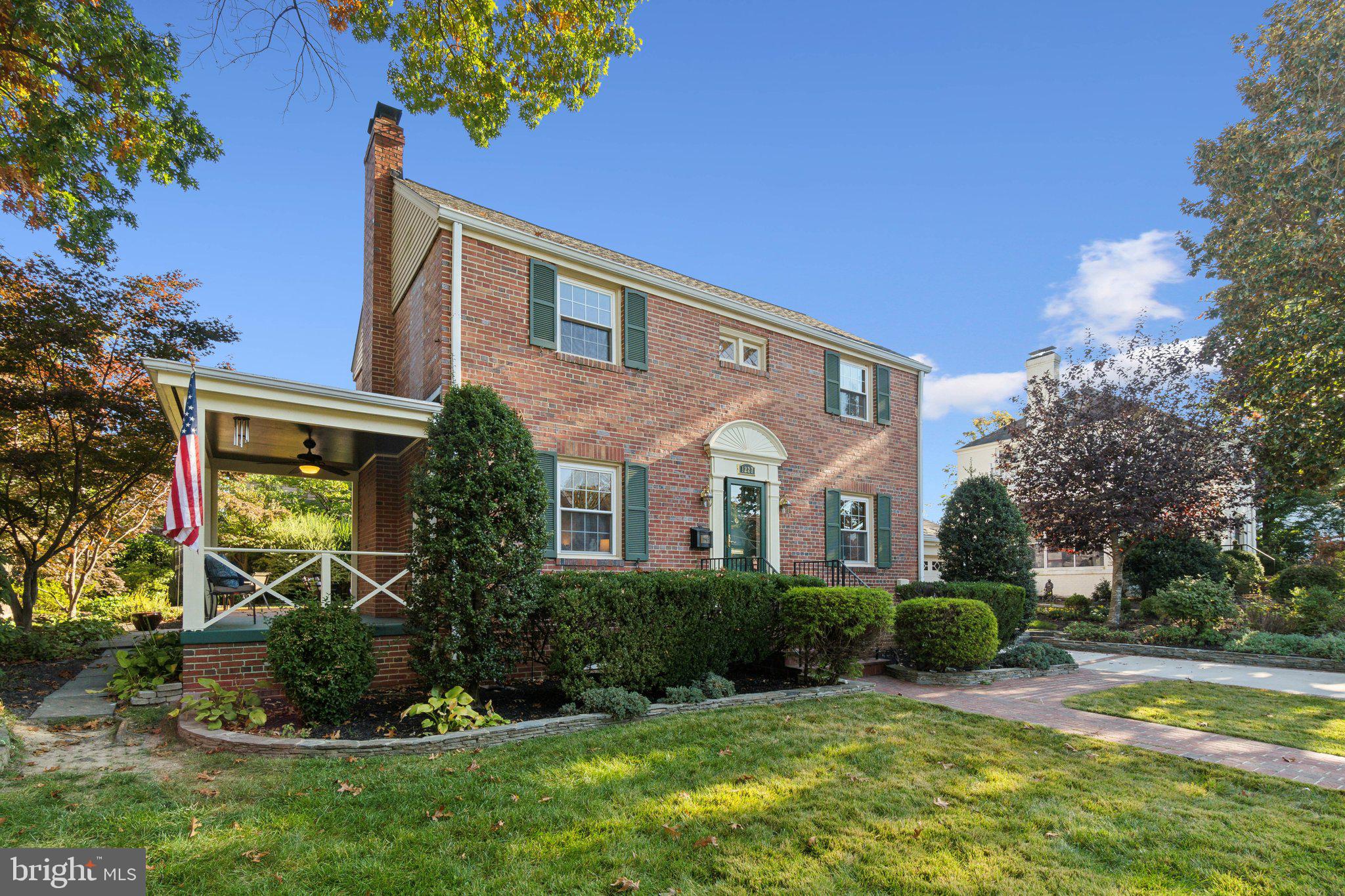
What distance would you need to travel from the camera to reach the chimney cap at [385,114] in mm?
10875

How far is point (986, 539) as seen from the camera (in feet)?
37.9

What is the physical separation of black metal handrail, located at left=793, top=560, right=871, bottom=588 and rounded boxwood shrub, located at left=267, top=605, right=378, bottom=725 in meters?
7.25

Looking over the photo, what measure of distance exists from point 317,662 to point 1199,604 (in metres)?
14.7

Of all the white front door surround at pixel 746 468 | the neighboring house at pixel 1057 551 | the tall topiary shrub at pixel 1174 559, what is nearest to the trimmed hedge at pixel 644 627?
the white front door surround at pixel 746 468

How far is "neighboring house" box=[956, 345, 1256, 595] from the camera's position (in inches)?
767

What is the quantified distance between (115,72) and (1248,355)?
1916 centimetres

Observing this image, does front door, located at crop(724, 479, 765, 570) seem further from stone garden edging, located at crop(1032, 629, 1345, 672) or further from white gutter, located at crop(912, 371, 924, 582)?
stone garden edging, located at crop(1032, 629, 1345, 672)

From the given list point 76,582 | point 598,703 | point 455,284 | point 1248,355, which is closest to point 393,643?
point 598,703

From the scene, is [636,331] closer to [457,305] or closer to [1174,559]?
[457,305]

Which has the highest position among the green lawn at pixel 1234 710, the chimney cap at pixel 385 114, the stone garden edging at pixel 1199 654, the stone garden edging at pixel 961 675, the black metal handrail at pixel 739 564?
the chimney cap at pixel 385 114

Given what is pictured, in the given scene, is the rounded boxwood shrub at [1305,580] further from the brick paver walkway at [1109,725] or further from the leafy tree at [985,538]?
the brick paver walkway at [1109,725]

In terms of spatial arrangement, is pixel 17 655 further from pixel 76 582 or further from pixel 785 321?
pixel 785 321

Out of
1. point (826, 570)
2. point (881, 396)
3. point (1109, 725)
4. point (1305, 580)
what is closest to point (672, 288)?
point (881, 396)

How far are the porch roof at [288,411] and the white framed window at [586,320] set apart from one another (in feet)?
8.05
